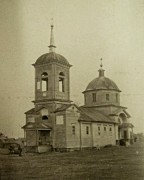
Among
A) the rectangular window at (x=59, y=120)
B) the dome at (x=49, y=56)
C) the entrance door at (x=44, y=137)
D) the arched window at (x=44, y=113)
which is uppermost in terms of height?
the dome at (x=49, y=56)

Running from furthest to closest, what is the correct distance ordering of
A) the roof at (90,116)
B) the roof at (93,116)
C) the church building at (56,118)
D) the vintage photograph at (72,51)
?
the roof at (93,116) → the roof at (90,116) → the church building at (56,118) → the vintage photograph at (72,51)

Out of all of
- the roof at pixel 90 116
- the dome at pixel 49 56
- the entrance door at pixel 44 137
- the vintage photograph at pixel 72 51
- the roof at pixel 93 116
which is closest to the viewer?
the vintage photograph at pixel 72 51

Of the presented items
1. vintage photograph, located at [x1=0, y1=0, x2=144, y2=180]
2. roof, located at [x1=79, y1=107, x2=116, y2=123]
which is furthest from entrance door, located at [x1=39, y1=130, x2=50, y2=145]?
vintage photograph, located at [x1=0, y1=0, x2=144, y2=180]

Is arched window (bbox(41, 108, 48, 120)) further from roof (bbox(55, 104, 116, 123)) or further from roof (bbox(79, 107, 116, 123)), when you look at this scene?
roof (bbox(79, 107, 116, 123))

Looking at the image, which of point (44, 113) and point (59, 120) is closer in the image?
point (44, 113)

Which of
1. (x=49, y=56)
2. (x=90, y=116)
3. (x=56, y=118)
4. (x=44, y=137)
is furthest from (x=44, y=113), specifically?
Result: (x=49, y=56)

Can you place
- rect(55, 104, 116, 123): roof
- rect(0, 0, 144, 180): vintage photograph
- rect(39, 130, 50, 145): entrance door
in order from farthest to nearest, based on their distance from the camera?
rect(55, 104, 116, 123): roof → rect(39, 130, 50, 145): entrance door → rect(0, 0, 144, 180): vintage photograph

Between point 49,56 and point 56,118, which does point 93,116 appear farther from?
point 49,56

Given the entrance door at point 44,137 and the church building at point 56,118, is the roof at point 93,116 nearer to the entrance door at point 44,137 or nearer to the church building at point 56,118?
the church building at point 56,118

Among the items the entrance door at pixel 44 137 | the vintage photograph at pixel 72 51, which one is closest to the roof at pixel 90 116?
the entrance door at pixel 44 137

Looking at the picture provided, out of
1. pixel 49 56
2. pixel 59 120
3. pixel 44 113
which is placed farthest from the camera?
pixel 59 120

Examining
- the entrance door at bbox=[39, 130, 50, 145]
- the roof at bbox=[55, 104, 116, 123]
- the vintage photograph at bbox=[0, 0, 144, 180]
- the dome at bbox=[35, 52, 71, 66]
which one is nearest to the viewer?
the vintage photograph at bbox=[0, 0, 144, 180]

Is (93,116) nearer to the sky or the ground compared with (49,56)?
nearer to the ground

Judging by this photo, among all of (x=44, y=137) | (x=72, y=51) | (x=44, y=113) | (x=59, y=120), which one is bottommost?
(x=44, y=137)
